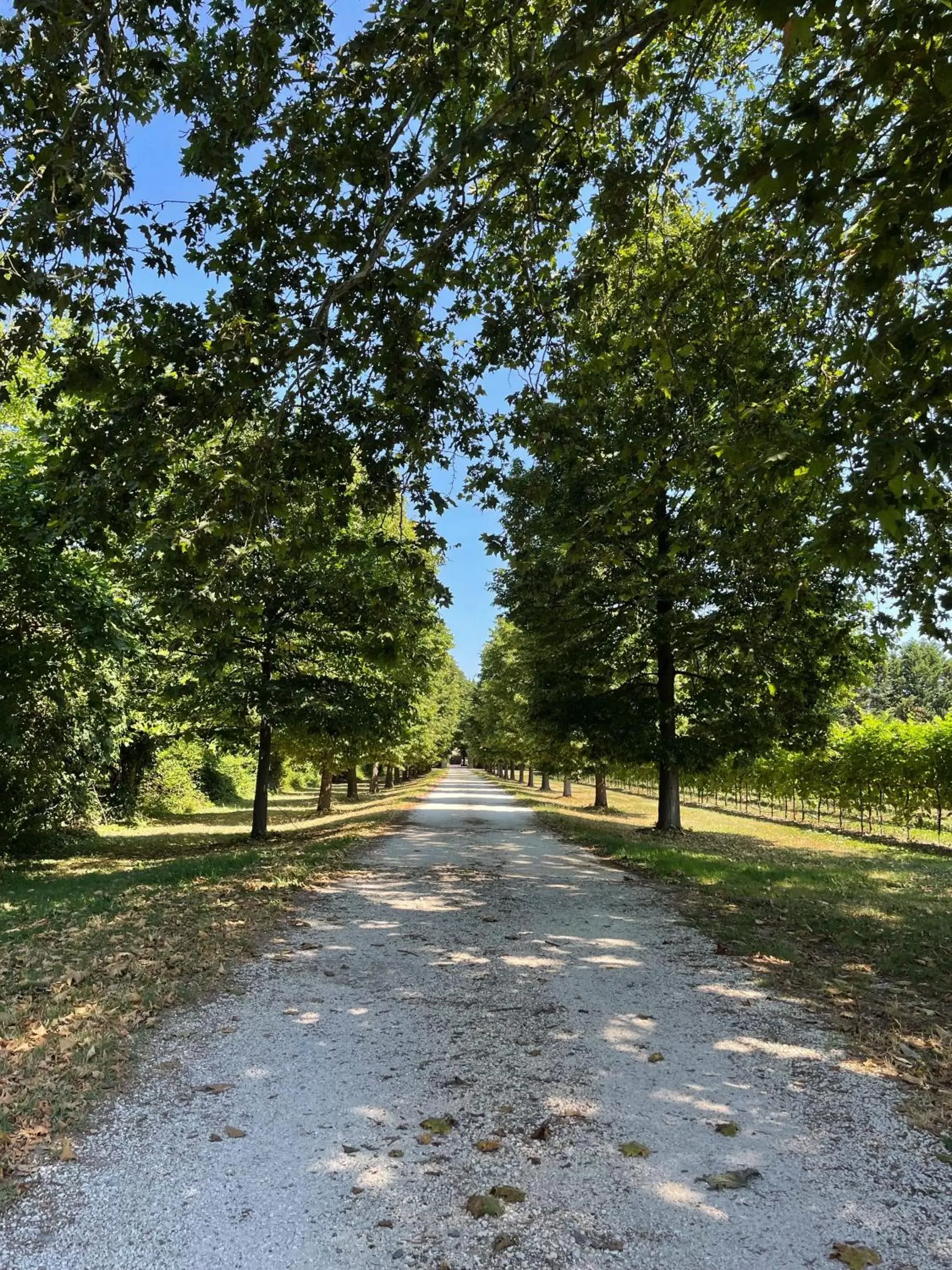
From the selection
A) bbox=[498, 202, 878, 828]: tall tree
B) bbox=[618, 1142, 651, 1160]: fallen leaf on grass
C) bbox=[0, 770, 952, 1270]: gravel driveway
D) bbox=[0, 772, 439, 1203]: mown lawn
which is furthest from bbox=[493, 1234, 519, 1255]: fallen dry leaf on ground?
bbox=[498, 202, 878, 828]: tall tree

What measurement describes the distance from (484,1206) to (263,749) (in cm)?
1345

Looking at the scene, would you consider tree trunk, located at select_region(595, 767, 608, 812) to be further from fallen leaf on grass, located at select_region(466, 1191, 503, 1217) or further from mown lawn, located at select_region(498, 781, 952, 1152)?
fallen leaf on grass, located at select_region(466, 1191, 503, 1217)

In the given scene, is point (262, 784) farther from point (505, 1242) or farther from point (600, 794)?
point (505, 1242)

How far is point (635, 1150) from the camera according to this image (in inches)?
127

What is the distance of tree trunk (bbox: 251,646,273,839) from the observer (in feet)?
46.6

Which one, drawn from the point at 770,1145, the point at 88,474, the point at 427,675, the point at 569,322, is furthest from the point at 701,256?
the point at 427,675

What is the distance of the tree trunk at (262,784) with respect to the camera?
15484 millimetres

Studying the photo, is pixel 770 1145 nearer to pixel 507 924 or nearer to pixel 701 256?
pixel 507 924

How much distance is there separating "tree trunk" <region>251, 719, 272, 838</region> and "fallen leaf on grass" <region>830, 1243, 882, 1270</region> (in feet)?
45.1

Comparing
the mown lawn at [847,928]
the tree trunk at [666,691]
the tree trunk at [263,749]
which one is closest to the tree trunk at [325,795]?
the tree trunk at [263,749]

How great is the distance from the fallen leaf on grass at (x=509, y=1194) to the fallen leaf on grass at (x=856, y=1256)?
3.52 ft

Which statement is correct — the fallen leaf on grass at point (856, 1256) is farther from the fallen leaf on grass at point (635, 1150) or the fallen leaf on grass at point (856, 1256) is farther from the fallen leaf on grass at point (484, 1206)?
the fallen leaf on grass at point (484, 1206)

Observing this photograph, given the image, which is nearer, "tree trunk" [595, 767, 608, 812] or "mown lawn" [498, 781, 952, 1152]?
"mown lawn" [498, 781, 952, 1152]

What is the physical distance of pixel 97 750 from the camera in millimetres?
16141
